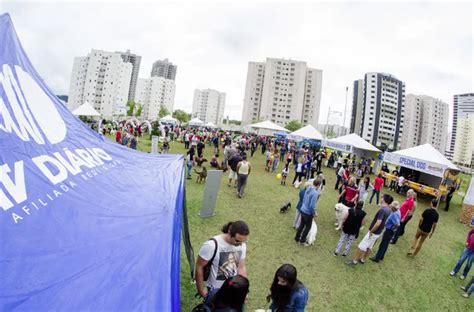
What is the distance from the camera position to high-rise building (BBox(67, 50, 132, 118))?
8538cm

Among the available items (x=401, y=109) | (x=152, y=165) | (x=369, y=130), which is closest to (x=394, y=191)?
(x=152, y=165)

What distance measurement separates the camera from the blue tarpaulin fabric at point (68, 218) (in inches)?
68.1

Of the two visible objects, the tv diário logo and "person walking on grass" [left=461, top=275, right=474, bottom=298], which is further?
"person walking on grass" [left=461, top=275, right=474, bottom=298]

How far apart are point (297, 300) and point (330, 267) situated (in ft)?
12.7

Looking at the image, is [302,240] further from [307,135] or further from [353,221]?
[307,135]

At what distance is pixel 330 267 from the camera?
6.15m

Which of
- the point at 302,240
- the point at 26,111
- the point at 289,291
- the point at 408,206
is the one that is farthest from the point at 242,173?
the point at 26,111

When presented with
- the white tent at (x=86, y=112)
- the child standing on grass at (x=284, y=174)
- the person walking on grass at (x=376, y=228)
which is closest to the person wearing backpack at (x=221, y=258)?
the person walking on grass at (x=376, y=228)

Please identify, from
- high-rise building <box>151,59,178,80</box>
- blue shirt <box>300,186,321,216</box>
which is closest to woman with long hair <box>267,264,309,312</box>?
blue shirt <box>300,186,321,216</box>

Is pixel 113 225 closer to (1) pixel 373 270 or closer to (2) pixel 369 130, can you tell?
(1) pixel 373 270

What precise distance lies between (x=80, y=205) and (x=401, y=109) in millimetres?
111450

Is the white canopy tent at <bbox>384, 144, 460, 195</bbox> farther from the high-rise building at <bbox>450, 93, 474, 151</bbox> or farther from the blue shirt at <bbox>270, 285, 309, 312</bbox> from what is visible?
the high-rise building at <bbox>450, 93, 474, 151</bbox>

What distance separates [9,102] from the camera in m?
2.92

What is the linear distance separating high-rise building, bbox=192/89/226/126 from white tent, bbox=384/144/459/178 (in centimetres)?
14206
